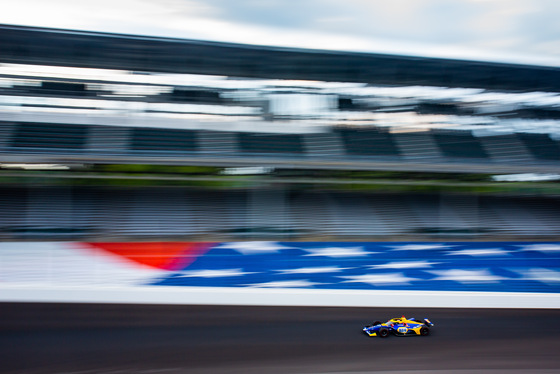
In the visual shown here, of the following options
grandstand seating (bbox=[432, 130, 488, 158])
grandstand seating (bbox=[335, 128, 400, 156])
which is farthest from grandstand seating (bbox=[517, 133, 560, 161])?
grandstand seating (bbox=[335, 128, 400, 156])

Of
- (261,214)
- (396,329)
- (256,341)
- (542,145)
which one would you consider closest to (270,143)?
(261,214)

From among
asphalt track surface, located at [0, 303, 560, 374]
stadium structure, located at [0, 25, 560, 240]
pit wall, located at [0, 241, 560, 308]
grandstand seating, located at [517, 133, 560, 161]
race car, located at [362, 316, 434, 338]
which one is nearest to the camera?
asphalt track surface, located at [0, 303, 560, 374]

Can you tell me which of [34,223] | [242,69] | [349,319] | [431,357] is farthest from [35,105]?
[431,357]

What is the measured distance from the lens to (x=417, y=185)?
485 centimetres

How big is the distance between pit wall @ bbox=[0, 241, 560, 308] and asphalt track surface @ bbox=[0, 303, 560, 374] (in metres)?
0.23

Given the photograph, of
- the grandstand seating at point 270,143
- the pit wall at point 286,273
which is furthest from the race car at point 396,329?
the grandstand seating at point 270,143

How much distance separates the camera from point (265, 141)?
465 centimetres

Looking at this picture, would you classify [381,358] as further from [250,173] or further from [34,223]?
[34,223]

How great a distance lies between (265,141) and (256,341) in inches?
105

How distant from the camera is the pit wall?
11.4 ft

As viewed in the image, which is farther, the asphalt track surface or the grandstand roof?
the grandstand roof

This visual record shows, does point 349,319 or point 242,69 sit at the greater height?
point 242,69

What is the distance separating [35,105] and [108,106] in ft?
2.80

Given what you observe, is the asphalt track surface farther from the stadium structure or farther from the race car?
the stadium structure
